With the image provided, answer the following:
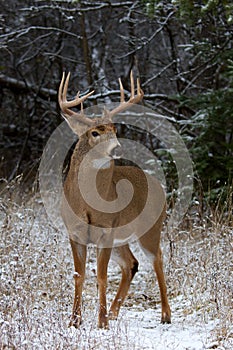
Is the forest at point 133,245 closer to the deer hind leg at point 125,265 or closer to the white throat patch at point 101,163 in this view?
the deer hind leg at point 125,265

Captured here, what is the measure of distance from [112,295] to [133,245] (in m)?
2.17

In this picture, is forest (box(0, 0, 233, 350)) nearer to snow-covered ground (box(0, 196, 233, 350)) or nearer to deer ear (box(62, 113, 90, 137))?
snow-covered ground (box(0, 196, 233, 350))

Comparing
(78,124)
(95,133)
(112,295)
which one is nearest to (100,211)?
(95,133)

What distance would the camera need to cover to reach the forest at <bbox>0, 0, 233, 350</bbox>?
4516 millimetres

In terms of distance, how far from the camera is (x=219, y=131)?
361 inches

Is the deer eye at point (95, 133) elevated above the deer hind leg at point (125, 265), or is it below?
above

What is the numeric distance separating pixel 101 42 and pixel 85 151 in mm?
10641

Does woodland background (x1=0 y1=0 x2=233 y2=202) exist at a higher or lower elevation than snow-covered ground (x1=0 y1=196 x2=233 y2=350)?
higher

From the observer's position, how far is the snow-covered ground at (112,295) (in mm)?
4148

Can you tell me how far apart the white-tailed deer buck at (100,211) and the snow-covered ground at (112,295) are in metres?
0.19

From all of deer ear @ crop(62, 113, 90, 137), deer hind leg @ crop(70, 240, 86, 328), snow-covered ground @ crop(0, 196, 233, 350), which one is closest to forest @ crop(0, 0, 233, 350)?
snow-covered ground @ crop(0, 196, 233, 350)

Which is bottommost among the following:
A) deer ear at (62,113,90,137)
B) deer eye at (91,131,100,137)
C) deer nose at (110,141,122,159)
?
deer nose at (110,141,122,159)

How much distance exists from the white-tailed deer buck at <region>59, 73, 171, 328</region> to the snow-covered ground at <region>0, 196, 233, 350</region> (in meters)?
0.19

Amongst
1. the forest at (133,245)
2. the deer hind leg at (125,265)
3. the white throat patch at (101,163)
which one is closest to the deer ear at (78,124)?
the white throat patch at (101,163)
